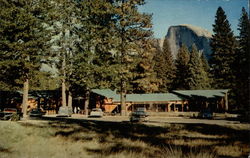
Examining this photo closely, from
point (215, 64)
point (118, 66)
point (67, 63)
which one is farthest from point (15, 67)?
point (215, 64)

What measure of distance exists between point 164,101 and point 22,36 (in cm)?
3020

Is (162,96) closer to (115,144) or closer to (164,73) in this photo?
(164,73)

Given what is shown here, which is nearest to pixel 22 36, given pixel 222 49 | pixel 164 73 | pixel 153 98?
pixel 153 98

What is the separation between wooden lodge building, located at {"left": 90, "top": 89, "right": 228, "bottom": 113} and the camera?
53.2 meters

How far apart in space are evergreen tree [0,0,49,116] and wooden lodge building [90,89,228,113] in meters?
18.1

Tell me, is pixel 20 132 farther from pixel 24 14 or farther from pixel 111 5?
pixel 111 5

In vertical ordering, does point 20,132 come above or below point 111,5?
below

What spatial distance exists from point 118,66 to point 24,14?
Answer: 615 inches

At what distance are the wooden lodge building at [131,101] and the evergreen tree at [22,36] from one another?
16.7 meters

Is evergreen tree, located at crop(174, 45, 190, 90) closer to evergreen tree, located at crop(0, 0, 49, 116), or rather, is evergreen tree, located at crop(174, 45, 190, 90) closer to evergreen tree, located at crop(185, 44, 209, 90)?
evergreen tree, located at crop(185, 44, 209, 90)

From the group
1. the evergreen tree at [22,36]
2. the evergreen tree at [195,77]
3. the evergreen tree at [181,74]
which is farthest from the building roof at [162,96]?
the evergreen tree at [181,74]

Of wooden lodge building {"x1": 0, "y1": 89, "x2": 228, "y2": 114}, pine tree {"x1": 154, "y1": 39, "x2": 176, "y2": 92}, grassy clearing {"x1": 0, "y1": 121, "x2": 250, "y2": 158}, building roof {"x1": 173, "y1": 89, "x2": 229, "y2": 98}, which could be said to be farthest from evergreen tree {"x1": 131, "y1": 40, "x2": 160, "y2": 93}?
grassy clearing {"x1": 0, "y1": 121, "x2": 250, "y2": 158}

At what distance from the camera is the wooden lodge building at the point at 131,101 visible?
52812 millimetres

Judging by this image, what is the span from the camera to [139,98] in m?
54.2
